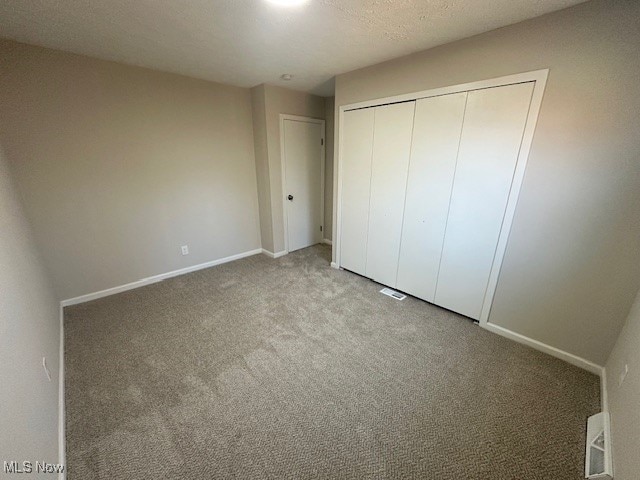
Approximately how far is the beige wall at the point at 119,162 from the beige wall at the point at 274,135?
0.66 ft

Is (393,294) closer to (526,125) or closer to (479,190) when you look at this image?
(479,190)

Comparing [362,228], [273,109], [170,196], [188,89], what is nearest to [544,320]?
[362,228]

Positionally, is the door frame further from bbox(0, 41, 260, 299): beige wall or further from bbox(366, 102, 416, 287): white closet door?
bbox(366, 102, 416, 287): white closet door

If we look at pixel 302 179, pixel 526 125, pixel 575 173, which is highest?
pixel 526 125

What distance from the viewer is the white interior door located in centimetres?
359

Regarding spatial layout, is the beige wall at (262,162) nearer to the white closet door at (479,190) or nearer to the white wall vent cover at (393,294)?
the white wall vent cover at (393,294)

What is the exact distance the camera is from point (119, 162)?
8.50 ft

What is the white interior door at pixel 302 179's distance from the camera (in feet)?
11.8

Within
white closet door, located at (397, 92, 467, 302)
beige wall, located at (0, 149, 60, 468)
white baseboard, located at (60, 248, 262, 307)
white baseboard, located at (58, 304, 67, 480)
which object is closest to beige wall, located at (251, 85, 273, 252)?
white baseboard, located at (60, 248, 262, 307)

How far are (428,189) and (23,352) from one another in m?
2.78

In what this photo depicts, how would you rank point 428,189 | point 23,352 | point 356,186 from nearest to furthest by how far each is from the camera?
1. point 23,352
2. point 428,189
3. point 356,186

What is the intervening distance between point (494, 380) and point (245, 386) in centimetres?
165

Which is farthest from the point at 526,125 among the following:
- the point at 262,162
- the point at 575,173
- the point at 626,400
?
the point at 262,162

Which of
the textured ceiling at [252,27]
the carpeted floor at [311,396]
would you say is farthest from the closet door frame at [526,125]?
the carpeted floor at [311,396]
